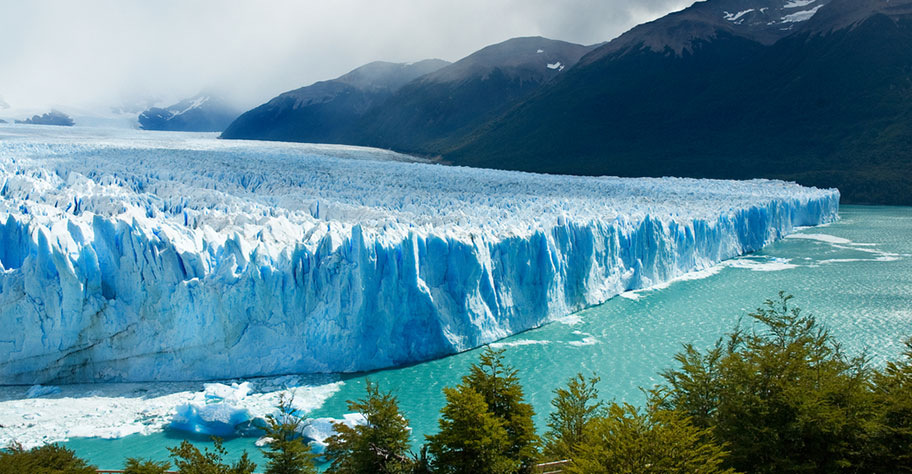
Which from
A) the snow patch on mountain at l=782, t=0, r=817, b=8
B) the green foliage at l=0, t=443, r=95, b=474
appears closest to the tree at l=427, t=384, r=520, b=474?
the green foliage at l=0, t=443, r=95, b=474

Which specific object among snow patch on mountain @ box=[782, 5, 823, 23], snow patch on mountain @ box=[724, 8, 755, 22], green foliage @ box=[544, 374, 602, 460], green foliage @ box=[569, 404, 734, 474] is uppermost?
snow patch on mountain @ box=[724, 8, 755, 22]

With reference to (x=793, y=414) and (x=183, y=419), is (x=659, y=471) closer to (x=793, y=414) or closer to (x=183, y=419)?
(x=793, y=414)

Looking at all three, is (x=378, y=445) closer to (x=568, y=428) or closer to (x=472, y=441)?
(x=472, y=441)

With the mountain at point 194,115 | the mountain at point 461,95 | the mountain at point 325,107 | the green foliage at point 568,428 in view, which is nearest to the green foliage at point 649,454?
the green foliage at point 568,428

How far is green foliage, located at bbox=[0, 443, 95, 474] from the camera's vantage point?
479cm

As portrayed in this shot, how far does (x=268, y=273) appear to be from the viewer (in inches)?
426

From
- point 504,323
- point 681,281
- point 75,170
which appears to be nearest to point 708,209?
point 681,281

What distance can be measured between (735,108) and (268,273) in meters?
58.3

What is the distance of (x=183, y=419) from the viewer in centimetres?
866

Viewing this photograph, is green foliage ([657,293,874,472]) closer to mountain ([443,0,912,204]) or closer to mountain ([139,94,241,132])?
mountain ([443,0,912,204])

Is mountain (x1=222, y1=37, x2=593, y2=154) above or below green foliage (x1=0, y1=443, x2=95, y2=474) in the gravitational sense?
above

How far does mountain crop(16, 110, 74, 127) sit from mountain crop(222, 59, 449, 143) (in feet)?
66.9

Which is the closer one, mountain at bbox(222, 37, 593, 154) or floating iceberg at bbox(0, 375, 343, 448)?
floating iceberg at bbox(0, 375, 343, 448)

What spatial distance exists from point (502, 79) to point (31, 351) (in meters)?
80.7
